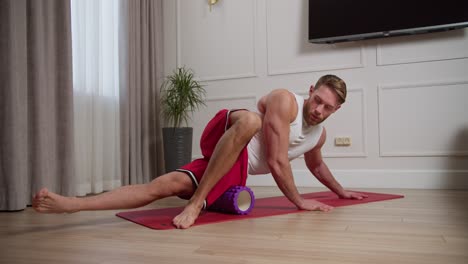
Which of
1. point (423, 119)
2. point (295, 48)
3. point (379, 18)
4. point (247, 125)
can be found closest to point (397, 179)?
point (423, 119)

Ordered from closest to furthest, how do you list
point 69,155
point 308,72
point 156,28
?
point 69,155 < point 308,72 < point 156,28

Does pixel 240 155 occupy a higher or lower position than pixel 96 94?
lower

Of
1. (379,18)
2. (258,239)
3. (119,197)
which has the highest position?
(379,18)

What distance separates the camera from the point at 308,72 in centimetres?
387

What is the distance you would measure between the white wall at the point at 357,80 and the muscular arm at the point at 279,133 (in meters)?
1.83

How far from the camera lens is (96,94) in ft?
11.0

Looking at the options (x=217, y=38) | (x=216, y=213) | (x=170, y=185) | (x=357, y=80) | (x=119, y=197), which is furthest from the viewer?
(x=217, y=38)


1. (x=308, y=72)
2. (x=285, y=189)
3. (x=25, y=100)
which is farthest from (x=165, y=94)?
(x=285, y=189)

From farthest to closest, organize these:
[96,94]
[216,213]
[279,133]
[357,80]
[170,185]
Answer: [357,80], [96,94], [216,213], [279,133], [170,185]

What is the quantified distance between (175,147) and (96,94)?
896 mm

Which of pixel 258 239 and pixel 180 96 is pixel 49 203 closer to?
pixel 258 239

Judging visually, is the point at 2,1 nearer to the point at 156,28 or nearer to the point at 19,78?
the point at 19,78

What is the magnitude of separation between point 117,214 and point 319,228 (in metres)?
1.07

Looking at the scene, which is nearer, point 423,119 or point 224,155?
point 224,155
